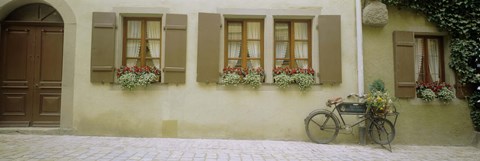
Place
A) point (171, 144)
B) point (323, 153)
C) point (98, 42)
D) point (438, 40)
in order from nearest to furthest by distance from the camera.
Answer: point (323, 153), point (171, 144), point (98, 42), point (438, 40)

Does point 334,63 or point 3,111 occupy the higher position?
point 334,63

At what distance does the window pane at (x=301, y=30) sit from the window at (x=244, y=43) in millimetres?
800

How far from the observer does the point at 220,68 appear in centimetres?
710

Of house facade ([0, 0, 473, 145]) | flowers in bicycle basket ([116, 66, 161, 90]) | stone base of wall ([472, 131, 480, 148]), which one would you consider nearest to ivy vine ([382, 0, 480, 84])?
house facade ([0, 0, 473, 145])

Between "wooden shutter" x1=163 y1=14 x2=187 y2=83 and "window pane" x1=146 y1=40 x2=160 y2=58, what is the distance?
389mm

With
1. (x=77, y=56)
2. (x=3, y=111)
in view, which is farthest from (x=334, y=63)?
(x=3, y=111)

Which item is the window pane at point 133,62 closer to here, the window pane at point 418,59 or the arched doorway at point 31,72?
the arched doorway at point 31,72

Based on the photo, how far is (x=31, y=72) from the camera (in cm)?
716

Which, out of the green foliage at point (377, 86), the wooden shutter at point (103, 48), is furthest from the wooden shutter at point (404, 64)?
the wooden shutter at point (103, 48)

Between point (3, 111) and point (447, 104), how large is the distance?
387 inches

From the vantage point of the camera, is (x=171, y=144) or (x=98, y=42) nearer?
(x=171, y=144)

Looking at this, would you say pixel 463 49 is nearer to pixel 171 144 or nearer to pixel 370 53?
pixel 370 53

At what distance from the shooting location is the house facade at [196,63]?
6.94 m

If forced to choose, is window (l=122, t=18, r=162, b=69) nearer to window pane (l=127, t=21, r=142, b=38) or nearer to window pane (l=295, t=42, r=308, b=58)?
window pane (l=127, t=21, r=142, b=38)
